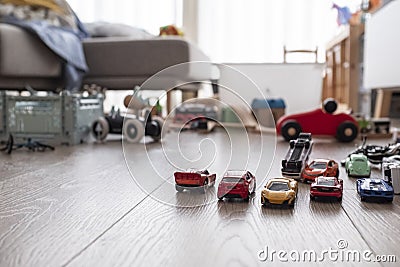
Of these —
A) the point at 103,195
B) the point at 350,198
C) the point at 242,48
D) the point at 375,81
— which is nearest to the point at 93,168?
the point at 103,195

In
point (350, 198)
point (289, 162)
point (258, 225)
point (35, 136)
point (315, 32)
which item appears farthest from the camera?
point (315, 32)

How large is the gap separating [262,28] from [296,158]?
278cm

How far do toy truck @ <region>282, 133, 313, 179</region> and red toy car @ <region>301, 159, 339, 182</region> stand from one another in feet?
0.04

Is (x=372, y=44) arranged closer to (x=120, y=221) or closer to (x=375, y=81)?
(x=375, y=81)

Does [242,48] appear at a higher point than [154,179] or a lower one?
higher

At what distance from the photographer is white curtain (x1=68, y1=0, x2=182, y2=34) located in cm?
→ 367

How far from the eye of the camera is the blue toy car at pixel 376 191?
0.78 m

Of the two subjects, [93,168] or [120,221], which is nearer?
[120,221]

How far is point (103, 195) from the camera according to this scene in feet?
2.74

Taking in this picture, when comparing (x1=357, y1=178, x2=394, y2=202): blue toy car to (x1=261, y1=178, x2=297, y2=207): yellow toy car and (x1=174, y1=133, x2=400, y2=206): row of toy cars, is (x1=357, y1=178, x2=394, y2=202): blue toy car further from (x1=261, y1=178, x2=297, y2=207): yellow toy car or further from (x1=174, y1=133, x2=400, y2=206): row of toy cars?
(x1=261, y1=178, x2=297, y2=207): yellow toy car

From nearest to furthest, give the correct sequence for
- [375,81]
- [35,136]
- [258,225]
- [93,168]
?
[258,225], [93,168], [35,136], [375,81]

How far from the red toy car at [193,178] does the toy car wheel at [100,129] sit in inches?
42.1

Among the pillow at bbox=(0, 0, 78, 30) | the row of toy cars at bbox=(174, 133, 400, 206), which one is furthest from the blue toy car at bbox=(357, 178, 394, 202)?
the pillow at bbox=(0, 0, 78, 30)

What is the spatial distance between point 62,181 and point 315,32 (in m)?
2.92
